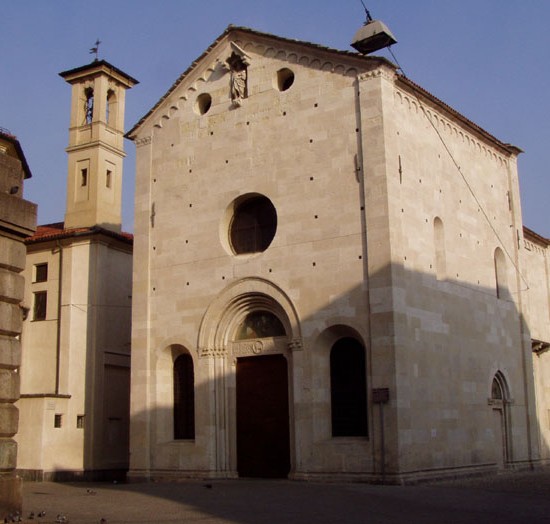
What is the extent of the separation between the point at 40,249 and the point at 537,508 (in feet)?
68.6

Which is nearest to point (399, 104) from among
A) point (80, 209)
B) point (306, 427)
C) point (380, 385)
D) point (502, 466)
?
point (380, 385)

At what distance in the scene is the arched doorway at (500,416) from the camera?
25.4 m

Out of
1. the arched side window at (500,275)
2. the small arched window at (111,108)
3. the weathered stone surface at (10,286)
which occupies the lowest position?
the weathered stone surface at (10,286)

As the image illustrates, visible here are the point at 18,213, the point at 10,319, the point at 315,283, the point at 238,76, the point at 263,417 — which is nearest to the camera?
the point at 10,319

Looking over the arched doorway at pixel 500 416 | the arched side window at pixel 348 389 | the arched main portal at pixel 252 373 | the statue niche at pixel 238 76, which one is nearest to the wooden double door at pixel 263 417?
the arched main portal at pixel 252 373

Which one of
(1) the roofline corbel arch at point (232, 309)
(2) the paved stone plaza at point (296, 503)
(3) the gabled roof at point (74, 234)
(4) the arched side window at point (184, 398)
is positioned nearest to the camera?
(2) the paved stone plaza at point (296, 503)

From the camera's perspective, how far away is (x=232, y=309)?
23.8 m

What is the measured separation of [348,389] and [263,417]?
9.71ft

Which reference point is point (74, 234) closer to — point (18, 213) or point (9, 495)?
point (18, 213)

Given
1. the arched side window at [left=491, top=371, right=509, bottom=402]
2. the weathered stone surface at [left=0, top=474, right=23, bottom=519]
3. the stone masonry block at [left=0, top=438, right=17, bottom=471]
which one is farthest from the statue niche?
the weathered stone surface at [left=0, top=474, right=23, bottom=519]

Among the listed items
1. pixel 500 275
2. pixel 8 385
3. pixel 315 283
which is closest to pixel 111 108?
pixel 315 283

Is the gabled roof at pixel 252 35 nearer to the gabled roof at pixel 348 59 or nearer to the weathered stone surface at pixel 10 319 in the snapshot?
the gabled roof at pixel 348 59

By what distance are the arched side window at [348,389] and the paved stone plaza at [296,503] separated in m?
1.77

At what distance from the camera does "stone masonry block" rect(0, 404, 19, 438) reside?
39.3 feet
